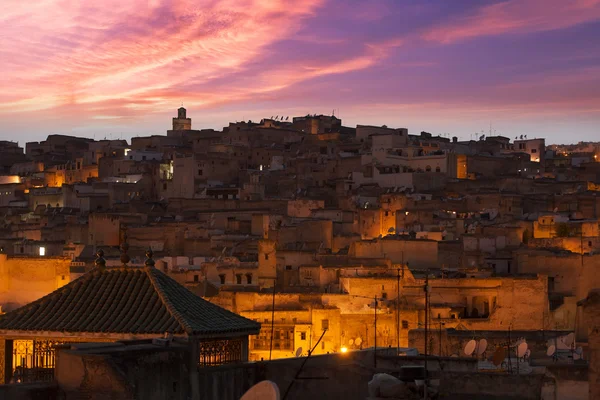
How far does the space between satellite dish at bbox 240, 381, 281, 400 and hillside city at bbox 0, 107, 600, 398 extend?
2923 mm

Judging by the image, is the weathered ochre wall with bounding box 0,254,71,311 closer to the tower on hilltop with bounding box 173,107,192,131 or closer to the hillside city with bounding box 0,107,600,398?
the hillside city with bounding box 0,107,600,398

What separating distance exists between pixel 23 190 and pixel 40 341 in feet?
149

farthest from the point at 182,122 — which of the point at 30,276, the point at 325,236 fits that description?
the point at 30,276

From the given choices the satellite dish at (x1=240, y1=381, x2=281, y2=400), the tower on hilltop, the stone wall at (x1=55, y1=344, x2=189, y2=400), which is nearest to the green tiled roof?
the stone wall at (x1=55, y1=344, x2=189, y2=400)

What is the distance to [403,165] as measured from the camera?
4803cm

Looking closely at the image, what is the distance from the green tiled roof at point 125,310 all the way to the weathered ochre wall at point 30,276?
2215 cm

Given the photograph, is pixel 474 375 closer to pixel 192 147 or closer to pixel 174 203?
pixel 174 203

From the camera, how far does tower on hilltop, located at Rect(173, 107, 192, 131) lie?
70.3m

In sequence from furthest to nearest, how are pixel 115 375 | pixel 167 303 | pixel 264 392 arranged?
1. pixel 167 303
2. pixel 115 375
3. pixel 264 392

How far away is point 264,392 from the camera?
278 inches

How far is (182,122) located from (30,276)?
3868 centimetres

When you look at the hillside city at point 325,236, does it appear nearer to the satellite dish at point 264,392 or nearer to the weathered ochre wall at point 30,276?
the weathered ochre wall at point 30,276

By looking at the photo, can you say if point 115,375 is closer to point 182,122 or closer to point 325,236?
point 325,236

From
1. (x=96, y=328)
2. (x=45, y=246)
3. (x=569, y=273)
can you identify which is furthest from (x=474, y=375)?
(x=45, y=246)
